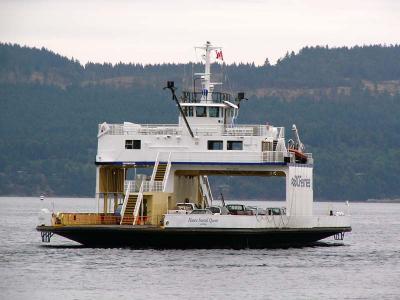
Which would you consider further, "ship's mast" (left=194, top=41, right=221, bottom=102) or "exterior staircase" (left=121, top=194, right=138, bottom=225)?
"ship's mast" (left=194, top=41, right=221, bottom=102)

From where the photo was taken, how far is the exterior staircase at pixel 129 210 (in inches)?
2179

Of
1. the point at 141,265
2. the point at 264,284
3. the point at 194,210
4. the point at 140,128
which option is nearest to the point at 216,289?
the point at 264,284

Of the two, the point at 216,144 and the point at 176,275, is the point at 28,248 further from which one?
the point at 176,275

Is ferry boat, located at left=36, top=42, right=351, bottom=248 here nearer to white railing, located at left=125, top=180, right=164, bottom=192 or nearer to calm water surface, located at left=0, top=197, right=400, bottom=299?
white railing, located at left=125, top=180, right=164, bottom=192

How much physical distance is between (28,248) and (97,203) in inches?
151

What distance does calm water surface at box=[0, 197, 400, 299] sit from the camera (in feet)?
143

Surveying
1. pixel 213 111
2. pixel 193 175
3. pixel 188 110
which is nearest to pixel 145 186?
pixel 193 175


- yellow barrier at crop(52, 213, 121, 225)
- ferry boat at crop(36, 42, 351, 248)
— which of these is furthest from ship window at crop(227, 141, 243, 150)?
yellow barrier at crop(52, 213, 121, 225)

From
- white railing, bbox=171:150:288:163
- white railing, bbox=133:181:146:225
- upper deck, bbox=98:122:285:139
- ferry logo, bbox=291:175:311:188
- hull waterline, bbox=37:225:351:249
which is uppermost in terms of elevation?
upper deck, bbox=98:122:285:139

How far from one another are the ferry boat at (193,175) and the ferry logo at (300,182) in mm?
52

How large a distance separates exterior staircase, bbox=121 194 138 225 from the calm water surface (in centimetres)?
113

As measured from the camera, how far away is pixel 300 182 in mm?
58219

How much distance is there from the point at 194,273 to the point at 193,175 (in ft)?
38.7

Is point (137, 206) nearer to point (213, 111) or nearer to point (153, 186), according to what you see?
point (153, 186)
